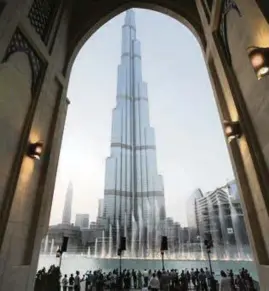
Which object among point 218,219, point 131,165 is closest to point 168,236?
point 218,219

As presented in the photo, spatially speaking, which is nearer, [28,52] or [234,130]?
[234,130]

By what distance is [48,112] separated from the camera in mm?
5234

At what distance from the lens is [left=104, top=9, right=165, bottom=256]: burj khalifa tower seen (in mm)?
83562

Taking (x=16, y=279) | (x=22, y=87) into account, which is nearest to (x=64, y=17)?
(x=22, y=87)

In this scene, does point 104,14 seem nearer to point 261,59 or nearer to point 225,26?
point 225,26

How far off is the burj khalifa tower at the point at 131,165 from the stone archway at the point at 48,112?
75900mm

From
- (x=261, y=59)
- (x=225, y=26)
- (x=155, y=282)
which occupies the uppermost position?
(x=225, y=26)

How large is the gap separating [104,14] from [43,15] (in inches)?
113

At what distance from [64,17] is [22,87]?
342 cm

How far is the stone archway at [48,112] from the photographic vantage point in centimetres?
313

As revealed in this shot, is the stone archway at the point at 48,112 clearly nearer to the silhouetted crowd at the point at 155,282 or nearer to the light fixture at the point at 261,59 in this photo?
the light fixture at the point at 261,59

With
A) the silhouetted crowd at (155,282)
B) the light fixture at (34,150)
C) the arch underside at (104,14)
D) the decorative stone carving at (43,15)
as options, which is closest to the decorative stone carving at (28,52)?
the decorative stone carving at (43,15)

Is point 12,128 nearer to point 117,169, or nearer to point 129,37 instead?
point 117,169

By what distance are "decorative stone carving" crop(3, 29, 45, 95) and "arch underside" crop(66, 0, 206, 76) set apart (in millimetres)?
1438
